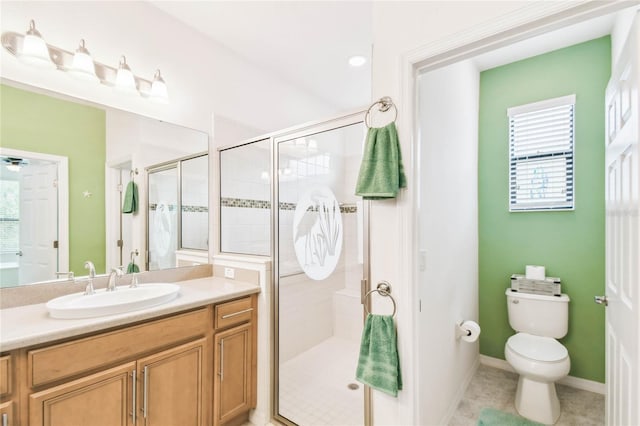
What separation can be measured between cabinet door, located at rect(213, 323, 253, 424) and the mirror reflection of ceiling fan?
1.39 metres

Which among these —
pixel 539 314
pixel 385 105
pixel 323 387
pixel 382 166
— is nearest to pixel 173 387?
pixel 323 387

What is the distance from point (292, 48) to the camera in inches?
96.9

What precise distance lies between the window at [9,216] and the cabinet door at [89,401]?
2.63 ft

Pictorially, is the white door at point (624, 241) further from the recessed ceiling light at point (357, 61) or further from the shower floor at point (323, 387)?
the recessed ceiling light at point (357, 61)

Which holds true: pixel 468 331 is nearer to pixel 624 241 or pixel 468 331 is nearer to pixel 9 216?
pixel 624 241

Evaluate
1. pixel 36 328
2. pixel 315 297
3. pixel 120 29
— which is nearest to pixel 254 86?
pixel 120 29

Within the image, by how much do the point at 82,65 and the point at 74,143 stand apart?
444 mm

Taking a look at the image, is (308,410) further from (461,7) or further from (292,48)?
(292,48)

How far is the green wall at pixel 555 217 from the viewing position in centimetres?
232

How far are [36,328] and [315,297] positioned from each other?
4.47 feet

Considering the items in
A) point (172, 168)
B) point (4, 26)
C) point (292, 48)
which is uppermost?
point (292, 48)

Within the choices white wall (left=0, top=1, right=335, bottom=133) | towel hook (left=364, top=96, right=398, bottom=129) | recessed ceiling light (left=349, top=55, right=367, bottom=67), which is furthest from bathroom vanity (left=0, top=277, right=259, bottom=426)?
recessed ceiling light (left=349, top=55, right=367, bottom=67)

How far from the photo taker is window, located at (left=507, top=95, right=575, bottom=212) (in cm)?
244

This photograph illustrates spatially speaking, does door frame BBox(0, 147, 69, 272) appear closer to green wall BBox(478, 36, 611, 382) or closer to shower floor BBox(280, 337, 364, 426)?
shower floor BBox(280, 337, 364, 426)
